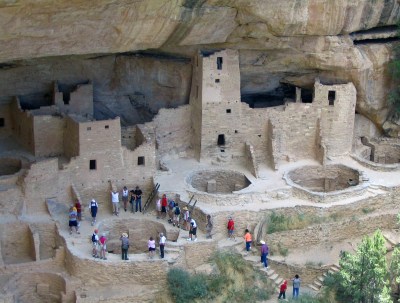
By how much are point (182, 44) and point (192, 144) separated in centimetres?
304

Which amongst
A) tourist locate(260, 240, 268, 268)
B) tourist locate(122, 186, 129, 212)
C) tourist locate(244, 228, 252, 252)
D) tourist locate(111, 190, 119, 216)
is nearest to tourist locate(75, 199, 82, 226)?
tourist locate(111, 190, 119, 216)

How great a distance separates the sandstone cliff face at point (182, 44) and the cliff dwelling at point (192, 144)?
50 mm

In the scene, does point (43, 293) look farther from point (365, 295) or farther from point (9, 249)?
point (365, 295)

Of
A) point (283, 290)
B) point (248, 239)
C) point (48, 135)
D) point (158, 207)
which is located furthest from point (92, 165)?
point (283, 290)

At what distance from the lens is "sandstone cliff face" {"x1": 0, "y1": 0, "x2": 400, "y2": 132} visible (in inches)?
777

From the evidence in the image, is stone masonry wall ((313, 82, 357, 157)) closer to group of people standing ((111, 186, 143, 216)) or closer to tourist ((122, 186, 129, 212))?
group of people standing ((111, 186, 143, 216))

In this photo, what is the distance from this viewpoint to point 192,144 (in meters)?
24.5

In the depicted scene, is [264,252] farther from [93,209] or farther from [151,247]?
[93,209]

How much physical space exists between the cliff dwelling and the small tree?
1.29 metres

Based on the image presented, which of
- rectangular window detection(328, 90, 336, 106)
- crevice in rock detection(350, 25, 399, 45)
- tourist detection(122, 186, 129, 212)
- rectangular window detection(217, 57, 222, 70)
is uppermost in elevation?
crevice in rock detection(350, 25, 399, 45)

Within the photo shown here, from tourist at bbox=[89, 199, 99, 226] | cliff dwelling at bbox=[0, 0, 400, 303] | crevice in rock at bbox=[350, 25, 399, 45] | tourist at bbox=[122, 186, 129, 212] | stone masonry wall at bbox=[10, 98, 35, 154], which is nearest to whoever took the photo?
cliff dwelling at bbox=[0, 0, 400, 303]

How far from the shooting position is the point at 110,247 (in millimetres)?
21219

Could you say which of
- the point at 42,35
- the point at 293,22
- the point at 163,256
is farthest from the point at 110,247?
the point at 293,22

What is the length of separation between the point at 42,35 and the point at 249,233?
648cm
